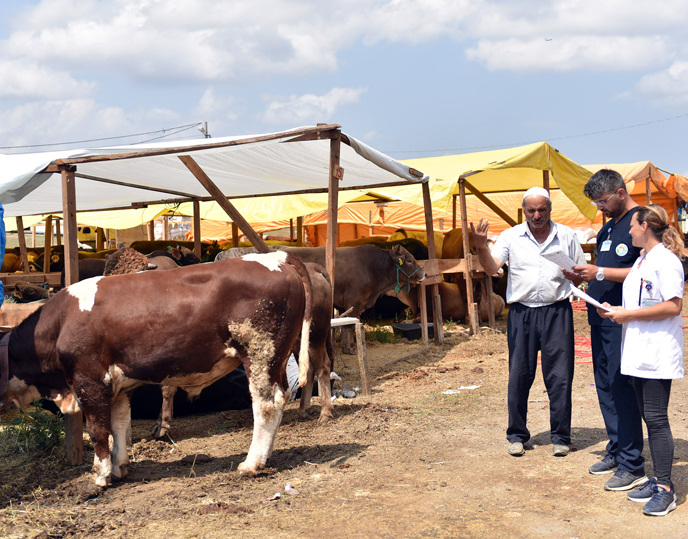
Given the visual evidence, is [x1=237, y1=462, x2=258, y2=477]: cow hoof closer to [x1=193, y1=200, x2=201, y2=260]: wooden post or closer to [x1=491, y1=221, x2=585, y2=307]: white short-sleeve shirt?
[x1=491, y1=221, x2=585, y2=307]: white short-sleeve shirt

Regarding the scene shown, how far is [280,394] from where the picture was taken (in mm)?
4406

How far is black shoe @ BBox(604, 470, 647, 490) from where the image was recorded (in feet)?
12.4

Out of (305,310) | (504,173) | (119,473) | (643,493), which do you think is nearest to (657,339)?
(643,493)

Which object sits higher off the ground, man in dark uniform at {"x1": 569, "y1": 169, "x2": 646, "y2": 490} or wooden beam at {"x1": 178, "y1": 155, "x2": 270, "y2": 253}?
wooden beam at {"x1": 178, "y1": 155, "x2": 270, "y2": 253}

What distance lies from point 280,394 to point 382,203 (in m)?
12.8

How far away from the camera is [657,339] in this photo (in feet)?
11.5

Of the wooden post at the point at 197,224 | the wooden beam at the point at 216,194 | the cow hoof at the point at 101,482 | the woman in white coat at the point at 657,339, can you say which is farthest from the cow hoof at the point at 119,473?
the wooden post at the point at 197,224

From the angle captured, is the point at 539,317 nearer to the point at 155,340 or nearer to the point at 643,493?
the point at 643,493

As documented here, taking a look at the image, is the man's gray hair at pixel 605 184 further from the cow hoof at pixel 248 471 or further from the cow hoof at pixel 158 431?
the cow hoof at pixel 158 431

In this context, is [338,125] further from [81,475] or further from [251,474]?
[81,475]

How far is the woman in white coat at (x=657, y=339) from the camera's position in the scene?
11.3 ft

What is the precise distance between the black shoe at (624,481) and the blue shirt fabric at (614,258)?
0.93m

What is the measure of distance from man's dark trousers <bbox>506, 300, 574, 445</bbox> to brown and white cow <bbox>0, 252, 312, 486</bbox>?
5.23ft

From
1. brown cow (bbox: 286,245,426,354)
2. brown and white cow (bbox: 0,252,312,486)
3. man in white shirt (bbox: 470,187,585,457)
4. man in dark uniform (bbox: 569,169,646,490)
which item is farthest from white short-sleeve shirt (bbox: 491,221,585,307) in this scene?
brown cow (bbox: 286,245,426,354)
